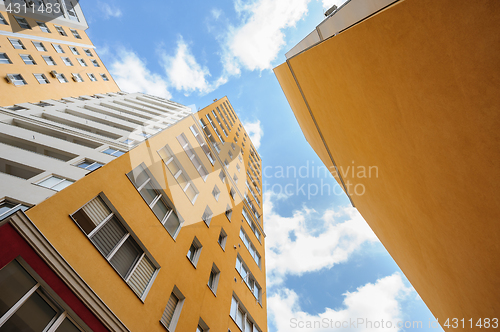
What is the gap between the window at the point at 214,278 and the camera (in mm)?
11594

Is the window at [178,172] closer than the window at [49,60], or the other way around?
the window at [178,172]

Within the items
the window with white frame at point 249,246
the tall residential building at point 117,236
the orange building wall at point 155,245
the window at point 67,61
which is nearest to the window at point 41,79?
the tall residential building at point 117,236

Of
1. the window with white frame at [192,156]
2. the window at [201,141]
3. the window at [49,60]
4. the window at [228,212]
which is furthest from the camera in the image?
the window at [49,60]

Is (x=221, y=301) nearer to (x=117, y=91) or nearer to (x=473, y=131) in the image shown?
(x=473, y=131)

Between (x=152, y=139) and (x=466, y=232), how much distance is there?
1202 cm

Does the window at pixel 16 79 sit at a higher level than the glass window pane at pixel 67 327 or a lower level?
higher

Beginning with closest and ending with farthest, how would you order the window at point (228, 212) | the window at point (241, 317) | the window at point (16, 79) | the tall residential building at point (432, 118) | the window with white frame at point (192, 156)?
1. the tall residential building at point (432, 118)
2. the window at point (241, 317)
3. the window with white frame at point (192, 156)
4. the window at point (228, 212)
5. the window at point (16, 79)

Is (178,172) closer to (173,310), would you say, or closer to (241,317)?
(173,310)

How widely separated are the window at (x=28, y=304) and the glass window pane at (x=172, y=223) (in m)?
4.73

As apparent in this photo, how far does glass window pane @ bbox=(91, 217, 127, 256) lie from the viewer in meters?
7.02

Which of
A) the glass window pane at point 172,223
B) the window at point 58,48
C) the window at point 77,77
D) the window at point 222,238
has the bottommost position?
the window at point 222,238

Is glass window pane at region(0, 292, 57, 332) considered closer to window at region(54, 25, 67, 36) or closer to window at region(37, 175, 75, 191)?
window at region(37, 175, 75, 191)

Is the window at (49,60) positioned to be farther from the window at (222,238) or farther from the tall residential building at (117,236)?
the window at (222,238)

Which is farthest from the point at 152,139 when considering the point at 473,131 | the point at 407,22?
the point at 473,131
